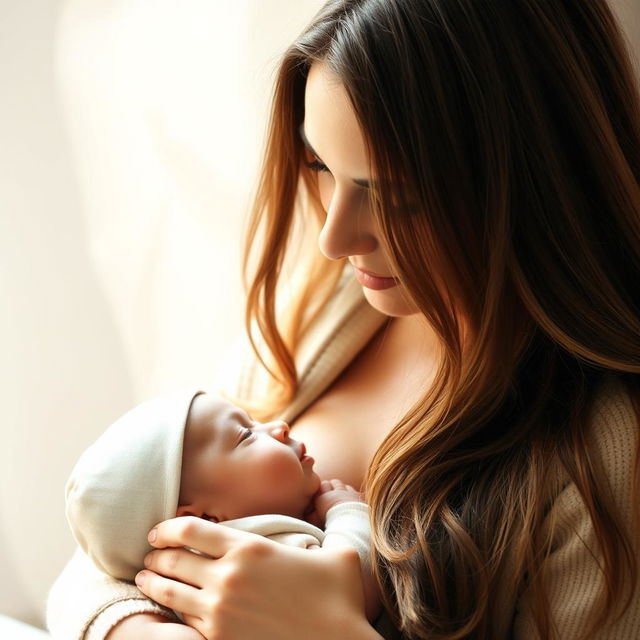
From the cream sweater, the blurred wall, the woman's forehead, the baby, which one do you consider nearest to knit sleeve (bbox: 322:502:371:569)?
the baby

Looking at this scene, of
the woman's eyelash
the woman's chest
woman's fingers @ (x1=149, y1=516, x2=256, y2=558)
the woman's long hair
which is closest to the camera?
the woman's long hair

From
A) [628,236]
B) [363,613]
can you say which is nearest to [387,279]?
[628,236]

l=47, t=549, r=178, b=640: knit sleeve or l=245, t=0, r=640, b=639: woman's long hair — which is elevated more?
l=245, t=0, r=640, b=639: woman's long hair

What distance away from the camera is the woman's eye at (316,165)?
126cm

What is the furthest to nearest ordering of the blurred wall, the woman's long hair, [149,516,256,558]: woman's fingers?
the blurred wall < [149,516,256,558]: woman's fingers < the woman's long hair

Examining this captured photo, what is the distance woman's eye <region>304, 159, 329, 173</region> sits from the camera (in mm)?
1262

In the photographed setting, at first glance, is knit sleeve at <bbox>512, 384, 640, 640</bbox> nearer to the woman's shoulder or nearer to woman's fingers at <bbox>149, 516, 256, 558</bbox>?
the woman's shoulder

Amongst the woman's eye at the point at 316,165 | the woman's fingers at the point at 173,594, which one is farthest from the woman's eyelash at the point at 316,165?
the woman's fingers at the point at 173,594

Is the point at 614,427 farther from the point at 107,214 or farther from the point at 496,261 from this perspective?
the point at 107,214

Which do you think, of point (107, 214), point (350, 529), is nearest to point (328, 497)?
point (350, 529)

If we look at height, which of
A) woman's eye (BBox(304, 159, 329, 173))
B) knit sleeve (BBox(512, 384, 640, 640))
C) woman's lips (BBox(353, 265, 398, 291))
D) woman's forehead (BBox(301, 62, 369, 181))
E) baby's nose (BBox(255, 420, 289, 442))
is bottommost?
knit sleeve (BBox(512, 384, 640, 640))

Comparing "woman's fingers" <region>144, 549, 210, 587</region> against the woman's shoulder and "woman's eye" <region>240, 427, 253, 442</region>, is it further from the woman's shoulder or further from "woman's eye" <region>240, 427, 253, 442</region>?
the woman's shoulder

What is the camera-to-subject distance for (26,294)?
6.09ft

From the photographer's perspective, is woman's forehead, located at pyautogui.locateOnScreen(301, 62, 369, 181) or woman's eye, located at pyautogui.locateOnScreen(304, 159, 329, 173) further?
woman's eye, located at pyautogui.locateOnScreen(304, 159, 329, 173)
